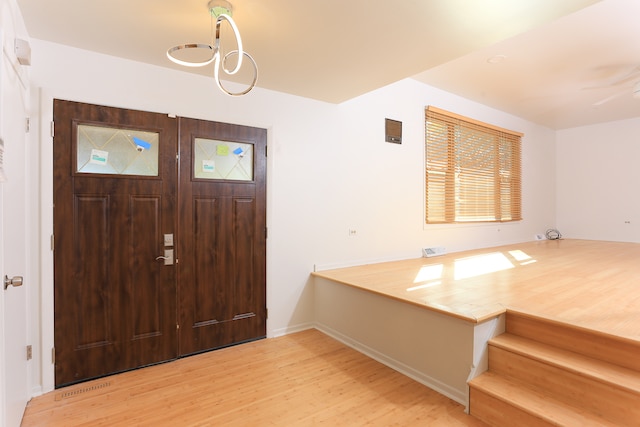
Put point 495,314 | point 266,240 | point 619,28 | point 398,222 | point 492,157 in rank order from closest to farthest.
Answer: point 495,314 → point 619,28 → point 266,240 → point 398,222 → point 492,157

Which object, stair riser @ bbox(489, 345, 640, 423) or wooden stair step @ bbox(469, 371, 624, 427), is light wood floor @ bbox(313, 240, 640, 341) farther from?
wooden stair step @ bbox(469, 371, 624, 427)

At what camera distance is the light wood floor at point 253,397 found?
2100 millimetres

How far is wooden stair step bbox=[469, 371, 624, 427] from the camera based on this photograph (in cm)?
183

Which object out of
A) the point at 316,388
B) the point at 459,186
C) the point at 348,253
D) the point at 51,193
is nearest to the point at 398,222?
the point at 348,253

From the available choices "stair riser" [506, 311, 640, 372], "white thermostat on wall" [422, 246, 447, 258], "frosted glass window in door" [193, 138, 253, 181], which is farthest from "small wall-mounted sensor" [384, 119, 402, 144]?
"stair riser" [506, 311, 640, 372]

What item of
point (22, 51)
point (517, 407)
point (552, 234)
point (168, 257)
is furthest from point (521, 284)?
point (552, 234)

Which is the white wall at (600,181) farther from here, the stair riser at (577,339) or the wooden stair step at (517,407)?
the wooden stair step at (517,407)

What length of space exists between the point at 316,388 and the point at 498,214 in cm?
535

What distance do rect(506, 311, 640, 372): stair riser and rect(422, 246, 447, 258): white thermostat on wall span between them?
241 cm

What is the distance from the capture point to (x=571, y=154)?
7539mm

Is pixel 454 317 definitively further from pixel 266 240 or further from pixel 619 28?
pixel 619 28

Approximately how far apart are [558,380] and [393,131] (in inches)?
135

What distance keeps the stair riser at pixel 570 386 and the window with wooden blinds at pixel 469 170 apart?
2.95 metres

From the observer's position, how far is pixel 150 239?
111 inches
